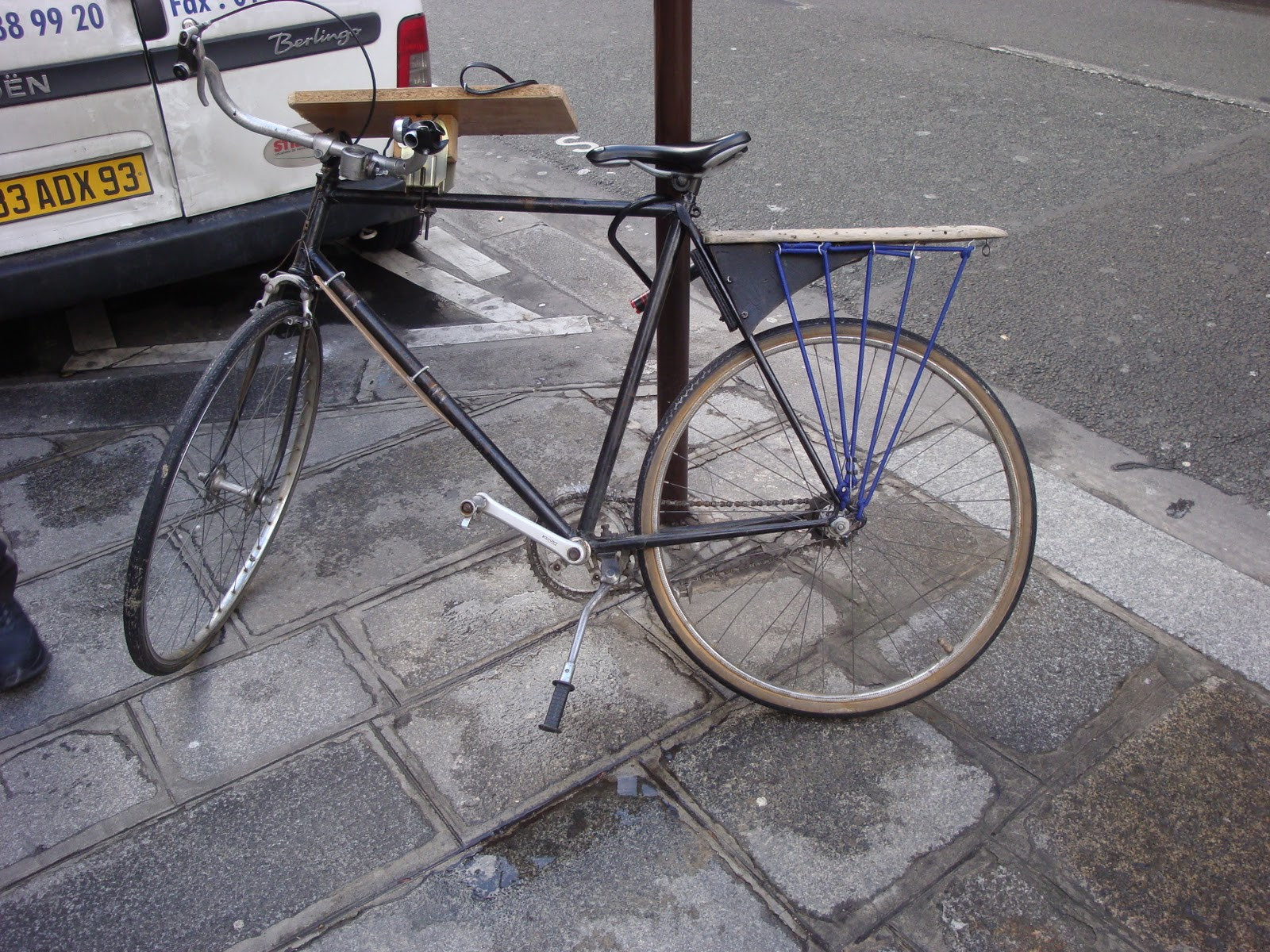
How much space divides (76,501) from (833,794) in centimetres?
241

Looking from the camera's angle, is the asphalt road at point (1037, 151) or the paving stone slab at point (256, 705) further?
the asphalt road at point (1037, 151)

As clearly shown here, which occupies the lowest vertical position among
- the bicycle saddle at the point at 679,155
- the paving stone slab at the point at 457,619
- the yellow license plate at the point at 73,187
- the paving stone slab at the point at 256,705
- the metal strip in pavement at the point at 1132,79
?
the paving stone slab at the point at 256,705

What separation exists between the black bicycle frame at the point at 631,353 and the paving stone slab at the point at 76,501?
3.98 feet

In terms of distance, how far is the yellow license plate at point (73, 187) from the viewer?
344 centimetres

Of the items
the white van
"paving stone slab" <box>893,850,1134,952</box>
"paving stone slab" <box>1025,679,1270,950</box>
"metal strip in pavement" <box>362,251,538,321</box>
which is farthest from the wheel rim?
"paving stone slab" <box>1025,679,1270,950</box>

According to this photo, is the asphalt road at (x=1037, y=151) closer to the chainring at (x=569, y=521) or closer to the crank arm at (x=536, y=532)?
the chainring at (x=569, y=521)

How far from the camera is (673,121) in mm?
2539

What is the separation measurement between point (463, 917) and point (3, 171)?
271 cm

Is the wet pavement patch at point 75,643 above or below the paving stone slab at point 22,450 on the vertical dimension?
below

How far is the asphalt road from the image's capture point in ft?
13.2

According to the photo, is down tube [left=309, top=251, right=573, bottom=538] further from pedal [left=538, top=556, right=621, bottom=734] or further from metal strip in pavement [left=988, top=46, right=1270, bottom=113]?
metal strip in pavement [left=988, top=46, right=1270, bottom=113]

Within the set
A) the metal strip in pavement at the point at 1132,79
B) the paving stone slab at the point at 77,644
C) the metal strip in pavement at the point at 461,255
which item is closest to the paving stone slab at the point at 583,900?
the paving stone slab at the point at 77,644

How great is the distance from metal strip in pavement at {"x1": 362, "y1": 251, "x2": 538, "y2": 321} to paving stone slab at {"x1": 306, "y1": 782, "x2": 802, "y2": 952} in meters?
2.63

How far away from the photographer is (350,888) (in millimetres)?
2166
